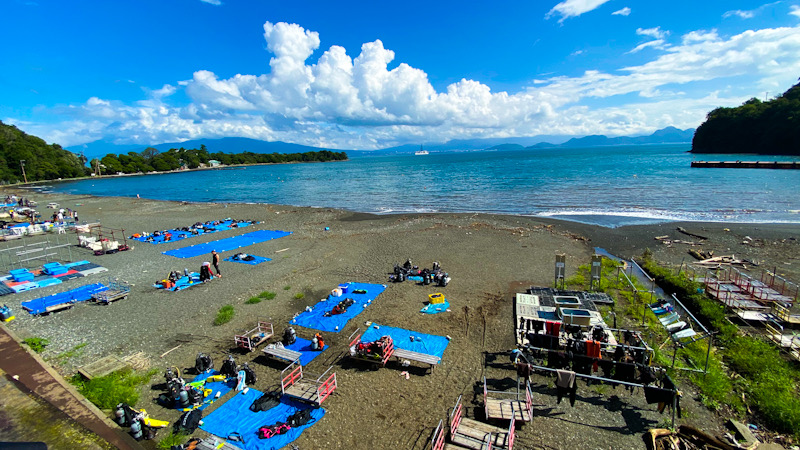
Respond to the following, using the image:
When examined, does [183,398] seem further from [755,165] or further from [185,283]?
[755,165]

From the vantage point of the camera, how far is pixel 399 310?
51.9 feet

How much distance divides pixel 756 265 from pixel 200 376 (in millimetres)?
29938

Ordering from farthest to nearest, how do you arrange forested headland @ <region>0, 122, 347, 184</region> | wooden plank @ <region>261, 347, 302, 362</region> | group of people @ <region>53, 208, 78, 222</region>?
forested headland @ <region>0, 122, 347, 184</region>
group of people @ <region>53, 208, 78, 222</region>
wooden plank @ <region>261, 347, 302, 362</region>

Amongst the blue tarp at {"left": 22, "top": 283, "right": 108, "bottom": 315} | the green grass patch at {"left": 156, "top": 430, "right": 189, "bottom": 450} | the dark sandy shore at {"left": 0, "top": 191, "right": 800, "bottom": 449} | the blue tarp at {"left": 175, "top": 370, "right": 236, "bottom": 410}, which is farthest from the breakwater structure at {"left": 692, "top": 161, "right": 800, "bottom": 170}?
the blue tarp at {"left": 22, "top": 283, "right": 108, "bottom": 315}

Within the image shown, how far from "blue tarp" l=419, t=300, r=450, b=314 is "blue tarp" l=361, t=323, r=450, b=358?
1.98 m

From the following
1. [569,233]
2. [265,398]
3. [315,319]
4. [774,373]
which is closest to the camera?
[265,398]

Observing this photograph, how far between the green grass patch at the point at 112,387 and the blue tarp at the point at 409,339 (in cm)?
722

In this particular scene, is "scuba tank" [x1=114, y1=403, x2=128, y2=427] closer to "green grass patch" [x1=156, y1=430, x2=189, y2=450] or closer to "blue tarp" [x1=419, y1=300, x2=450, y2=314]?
"green grass patch" [x1=156, y1=430, x2=189, y2=450]

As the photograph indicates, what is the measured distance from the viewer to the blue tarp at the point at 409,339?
12492 mm

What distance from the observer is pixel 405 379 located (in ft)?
36.2

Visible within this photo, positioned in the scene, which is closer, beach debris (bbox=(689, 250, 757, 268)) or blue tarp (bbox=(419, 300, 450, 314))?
blue tarp (bbox=(419, 300, 450, 314))

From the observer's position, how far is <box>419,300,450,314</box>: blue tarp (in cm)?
1557

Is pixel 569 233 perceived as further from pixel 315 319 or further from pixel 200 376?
pixel 200 376

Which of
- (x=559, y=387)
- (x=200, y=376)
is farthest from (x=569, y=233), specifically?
(x=200, y=376)
